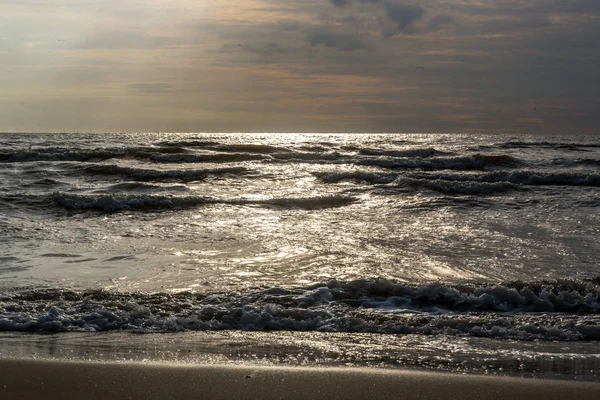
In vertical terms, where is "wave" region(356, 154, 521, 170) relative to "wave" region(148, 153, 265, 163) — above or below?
below

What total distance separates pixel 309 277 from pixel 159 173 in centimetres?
1583

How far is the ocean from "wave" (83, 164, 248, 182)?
355 cm

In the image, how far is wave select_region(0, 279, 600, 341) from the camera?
6.16 meters

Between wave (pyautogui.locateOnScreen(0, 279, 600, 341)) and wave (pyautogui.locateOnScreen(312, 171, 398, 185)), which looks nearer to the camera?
wave (pyautogui.locateOnScreen(0, 279, 600, 341))

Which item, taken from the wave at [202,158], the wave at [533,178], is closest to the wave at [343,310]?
the wave at [533,178]

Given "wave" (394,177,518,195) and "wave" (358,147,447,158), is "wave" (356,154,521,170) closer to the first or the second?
"wave" (358,147,447,158)

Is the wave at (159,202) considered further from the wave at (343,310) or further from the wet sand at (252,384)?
the wet sand at (252,384)

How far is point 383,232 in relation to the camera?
11.7m

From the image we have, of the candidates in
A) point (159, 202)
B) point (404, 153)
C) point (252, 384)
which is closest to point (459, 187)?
point (159, 202)

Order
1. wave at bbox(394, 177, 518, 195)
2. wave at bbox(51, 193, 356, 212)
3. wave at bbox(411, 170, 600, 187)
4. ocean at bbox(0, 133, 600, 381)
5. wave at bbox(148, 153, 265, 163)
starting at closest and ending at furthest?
1. ocean at bbox(0, 133, 600, 381)
2. wave at bbox(51, 193, 356, 212)
3. wave at bbox(394, 177, 518, 195)
4. wave at bbox(411, 170, 600, 187)
5. wave at bbox(148, 153, 265, 163)

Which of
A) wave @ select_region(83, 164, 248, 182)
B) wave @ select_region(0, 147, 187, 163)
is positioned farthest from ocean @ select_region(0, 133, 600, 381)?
wave @ select_region(0, 147, 187, 163)

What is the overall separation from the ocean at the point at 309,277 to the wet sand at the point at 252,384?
310 mm

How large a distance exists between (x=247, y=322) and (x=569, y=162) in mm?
24817

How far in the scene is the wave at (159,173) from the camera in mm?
22089
